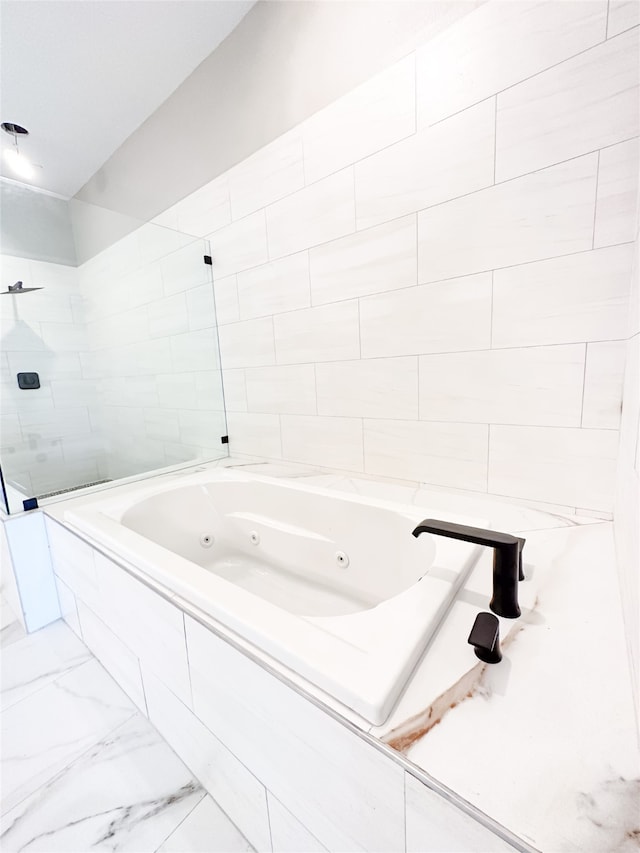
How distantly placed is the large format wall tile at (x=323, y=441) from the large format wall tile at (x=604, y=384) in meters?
0.76

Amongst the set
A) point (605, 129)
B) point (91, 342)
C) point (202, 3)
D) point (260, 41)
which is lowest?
point (91, 342)

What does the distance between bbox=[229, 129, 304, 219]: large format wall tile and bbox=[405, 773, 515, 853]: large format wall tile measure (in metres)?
1.78

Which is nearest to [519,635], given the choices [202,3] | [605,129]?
[605,129]

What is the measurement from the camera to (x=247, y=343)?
1.79 meters

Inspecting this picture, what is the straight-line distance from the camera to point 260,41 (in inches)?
57.3

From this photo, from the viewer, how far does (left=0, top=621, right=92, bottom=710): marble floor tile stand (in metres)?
1.16

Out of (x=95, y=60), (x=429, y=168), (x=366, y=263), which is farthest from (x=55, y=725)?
(x=95, y=60)

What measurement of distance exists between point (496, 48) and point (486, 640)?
4.85 ft

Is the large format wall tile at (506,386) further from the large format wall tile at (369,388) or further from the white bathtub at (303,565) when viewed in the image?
the white bathtub at (303,565)

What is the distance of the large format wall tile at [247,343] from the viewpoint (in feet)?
5.58

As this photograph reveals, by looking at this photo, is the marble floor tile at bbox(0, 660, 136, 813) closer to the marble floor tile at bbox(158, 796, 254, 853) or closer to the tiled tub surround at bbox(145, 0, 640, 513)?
the marble floor tile at bbox(158, 796, 254, 853)

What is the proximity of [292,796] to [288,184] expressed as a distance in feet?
6.16

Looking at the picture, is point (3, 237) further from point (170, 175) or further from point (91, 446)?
point (91, 446)

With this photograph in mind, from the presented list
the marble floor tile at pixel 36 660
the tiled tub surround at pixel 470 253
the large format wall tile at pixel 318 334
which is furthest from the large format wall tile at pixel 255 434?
the marble floor tile at pixel 36 660
